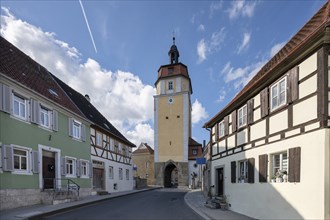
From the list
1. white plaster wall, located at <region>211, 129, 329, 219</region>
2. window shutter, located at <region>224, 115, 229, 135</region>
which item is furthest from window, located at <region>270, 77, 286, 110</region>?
window shutter, located at <region>224, 115, 229, 135</region>

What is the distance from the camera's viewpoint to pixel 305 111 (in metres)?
6.56

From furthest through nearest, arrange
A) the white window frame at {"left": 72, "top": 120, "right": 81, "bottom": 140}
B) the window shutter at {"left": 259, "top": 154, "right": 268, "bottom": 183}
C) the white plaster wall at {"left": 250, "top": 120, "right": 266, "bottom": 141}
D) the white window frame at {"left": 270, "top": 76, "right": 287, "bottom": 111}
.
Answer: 1. the white window frame at {"left": 72, "top": 120, "right": 81, "bottom": 140}
2. the white plaster wall at {"left": 250, "top": 120, "right": 266, "bottom": 141}
3. the window shutter at {"left": 259, "top": 154, "right": 268, "bottom": 183}
4. the white window frame at {"left": 270, "top": 76, "right": 287, "bottom": 111}

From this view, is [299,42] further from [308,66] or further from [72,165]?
[72,165]

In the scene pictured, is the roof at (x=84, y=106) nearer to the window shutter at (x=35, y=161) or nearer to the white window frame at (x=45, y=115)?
the white window frame at (x=45, y=115)

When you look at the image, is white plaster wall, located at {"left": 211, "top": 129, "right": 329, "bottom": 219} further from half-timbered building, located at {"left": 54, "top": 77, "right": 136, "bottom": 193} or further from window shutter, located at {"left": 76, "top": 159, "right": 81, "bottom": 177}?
half-timbered building, located at {"left": 54, "top": 77, "right": 136, "bottom": 193}

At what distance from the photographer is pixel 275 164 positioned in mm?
8148

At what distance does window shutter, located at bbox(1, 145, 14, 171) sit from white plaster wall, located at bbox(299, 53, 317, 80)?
12026 mm

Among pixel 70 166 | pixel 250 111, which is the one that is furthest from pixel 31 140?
pixel 250 111

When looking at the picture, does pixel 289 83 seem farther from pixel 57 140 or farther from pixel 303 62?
pixel 57 140

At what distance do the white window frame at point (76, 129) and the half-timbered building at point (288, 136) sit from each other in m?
11.5

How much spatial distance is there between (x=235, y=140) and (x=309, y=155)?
16.7 ft

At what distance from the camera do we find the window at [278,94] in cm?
774

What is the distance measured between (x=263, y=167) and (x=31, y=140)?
450 inches

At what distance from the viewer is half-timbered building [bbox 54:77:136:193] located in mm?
20156
